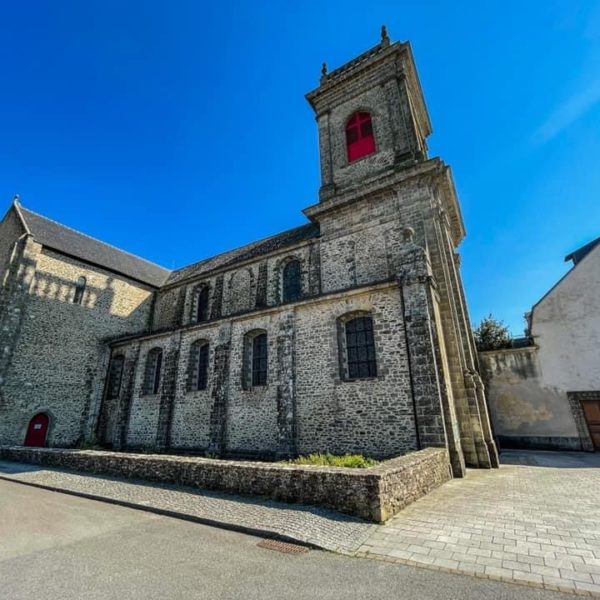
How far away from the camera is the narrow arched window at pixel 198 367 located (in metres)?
14.2

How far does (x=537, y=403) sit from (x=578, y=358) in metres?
2.77

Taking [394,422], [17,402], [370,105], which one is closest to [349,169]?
[370,105]

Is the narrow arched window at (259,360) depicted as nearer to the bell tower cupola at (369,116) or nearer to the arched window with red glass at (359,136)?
the bell tower cupola at (369,116)

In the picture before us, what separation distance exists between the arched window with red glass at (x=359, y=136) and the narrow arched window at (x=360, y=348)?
379 inches

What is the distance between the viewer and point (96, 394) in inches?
681

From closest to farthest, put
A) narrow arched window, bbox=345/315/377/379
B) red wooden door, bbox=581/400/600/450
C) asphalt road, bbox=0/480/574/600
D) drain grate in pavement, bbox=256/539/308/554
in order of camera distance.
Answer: asphalt road, bbox=0/480/574/600 < drain grate in pavement, bbox=256/539/308/554 < narrow arched window, bbox=345/315/377/379 < red wooden door, bbox=581/400/600/450

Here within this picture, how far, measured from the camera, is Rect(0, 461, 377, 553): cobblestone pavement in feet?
15.7

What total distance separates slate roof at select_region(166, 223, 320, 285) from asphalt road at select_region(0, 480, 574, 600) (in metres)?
13.0

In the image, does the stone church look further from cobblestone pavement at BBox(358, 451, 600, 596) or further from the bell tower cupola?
cobblestone pavement at BBox(358, 451, 600, 596)

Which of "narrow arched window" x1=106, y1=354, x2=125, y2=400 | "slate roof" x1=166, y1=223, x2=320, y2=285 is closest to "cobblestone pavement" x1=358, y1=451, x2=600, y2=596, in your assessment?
"slate roof" x1=166, y1=223, x2=320, y2=285

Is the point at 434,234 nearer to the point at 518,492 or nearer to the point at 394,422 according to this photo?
the point at 394,422

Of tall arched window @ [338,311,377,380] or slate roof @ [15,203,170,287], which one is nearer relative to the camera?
tall arched window @ [338,311,377,380]

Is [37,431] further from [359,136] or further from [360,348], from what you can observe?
[359,136]

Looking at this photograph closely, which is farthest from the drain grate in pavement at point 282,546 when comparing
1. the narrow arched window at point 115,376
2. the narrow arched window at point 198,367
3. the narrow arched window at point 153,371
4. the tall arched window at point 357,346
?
the narrow arched window at point 115,376
